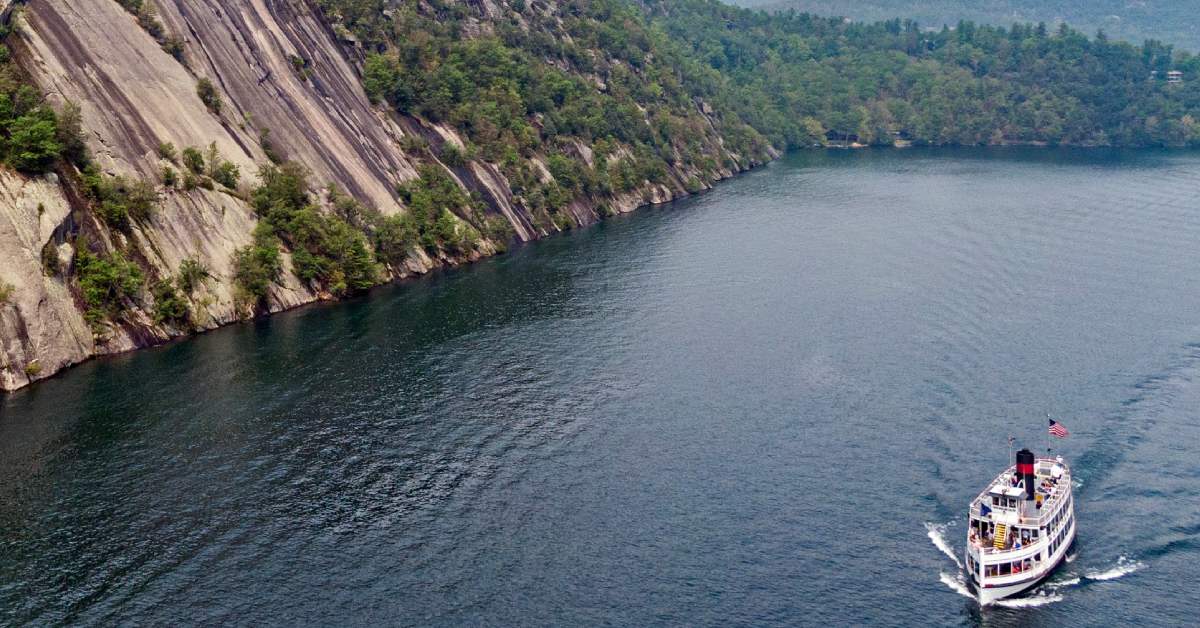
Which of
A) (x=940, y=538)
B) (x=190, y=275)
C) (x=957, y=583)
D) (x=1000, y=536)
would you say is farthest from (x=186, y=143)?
(x=1000, y=536)

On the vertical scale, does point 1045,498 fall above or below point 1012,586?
above

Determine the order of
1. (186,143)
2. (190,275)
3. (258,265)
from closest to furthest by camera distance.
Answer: (190,275)
(258,265)
(186,143)

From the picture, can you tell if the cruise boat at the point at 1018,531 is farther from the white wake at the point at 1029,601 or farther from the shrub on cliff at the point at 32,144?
the shrub on cliff at the point at 32,144

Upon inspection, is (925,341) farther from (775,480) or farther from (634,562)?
(634,562)

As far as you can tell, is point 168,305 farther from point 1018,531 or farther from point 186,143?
point 1018,531

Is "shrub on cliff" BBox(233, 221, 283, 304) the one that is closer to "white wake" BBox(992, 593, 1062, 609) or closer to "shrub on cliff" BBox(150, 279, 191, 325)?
"shrub on cliff" BBox(150, 279, 191, 325)

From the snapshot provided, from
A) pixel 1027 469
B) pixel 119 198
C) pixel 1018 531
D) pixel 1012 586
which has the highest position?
pixel 119 198

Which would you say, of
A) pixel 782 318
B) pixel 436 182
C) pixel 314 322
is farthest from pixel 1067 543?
pixel 436 182
